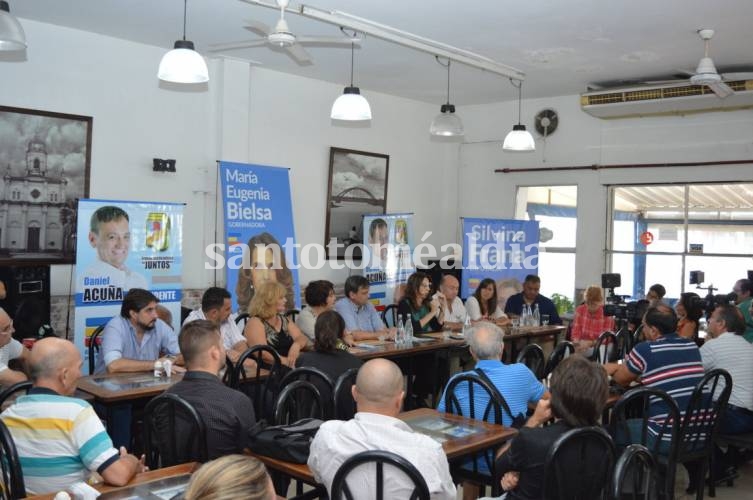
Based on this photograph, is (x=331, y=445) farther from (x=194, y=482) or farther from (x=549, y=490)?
(x=194, y=482)

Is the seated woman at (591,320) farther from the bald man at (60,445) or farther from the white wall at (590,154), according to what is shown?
the bald man at (60,445)

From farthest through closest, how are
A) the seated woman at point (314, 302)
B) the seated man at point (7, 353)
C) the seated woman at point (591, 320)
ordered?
the seated woman at point (591, 320) < the seated woman at point (314, 302) < the seated man at point (7, 353)

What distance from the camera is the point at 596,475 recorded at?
2.57 m

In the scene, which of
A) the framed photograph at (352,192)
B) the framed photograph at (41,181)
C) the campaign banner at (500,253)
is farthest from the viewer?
the campaign banner at (500,253)

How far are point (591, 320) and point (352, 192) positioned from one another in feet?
11.1

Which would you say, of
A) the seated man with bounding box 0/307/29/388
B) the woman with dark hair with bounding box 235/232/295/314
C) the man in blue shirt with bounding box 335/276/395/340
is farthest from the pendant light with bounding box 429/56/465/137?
the seated man with bounding box 0/307/29/388

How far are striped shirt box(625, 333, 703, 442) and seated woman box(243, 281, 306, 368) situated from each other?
2.34 m

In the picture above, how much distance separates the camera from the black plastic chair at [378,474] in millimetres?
2230

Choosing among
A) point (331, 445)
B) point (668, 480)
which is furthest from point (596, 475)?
point (668, 480)

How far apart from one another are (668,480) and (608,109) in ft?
18.3

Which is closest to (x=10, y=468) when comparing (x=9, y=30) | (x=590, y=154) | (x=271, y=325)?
(x=9, y=30)

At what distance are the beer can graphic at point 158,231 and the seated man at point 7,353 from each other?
2.09 m

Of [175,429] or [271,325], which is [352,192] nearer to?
[271,325]

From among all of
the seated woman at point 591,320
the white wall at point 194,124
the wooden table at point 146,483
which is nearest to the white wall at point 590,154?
the white wall at point 194,124
